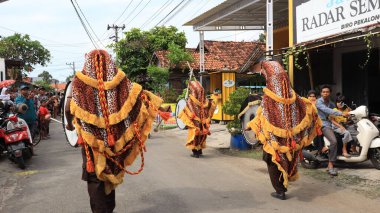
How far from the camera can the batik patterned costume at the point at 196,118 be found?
9289 mm

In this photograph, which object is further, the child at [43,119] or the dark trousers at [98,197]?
the child at [43,119]

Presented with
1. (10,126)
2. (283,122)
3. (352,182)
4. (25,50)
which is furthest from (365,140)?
(25,50)

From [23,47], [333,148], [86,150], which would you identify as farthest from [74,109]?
[23,47]

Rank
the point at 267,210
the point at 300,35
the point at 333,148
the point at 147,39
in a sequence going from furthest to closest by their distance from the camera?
the point at 147,39 < the point at 300,35 < the point at 333,148 < the point at 267,210

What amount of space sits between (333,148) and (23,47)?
44913 millimetres

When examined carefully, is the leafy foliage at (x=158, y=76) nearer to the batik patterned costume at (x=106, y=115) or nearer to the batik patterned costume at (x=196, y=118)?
the batik patterned costume at (x=196, y=118)

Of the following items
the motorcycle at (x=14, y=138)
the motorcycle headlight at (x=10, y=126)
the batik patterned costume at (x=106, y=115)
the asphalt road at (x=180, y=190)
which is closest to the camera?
the batik patterned costume at (x=106, y=115)

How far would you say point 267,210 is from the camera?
4.99 m

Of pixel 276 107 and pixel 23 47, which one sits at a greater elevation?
pixel 23 47

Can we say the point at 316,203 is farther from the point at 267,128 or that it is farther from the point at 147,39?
the point at 147,39

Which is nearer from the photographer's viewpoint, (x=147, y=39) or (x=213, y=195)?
(x=213, y=195)

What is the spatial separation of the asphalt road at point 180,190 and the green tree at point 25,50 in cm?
3844

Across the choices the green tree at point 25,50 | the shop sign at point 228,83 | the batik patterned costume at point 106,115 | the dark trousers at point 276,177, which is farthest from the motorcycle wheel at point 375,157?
the green tree at point 25,50

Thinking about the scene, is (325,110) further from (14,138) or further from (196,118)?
(14,138)
